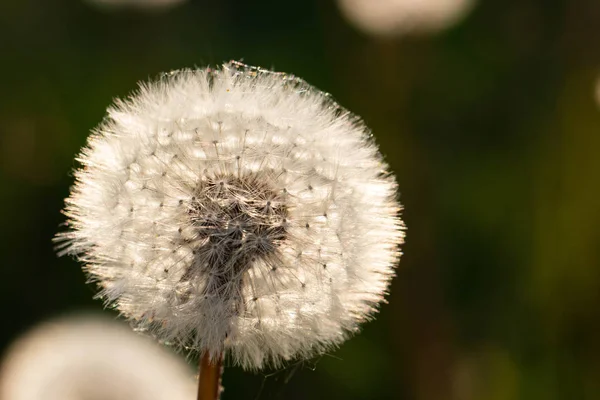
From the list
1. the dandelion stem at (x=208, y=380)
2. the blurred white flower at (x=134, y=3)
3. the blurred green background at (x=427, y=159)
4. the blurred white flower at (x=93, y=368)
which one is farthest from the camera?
the blurred white flower at (x=134, y=3)

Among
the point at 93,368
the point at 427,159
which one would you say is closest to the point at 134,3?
the point at 427,159

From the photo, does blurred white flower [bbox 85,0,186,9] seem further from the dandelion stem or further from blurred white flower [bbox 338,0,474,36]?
the dandelion stem

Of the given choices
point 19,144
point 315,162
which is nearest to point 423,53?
point 19,144

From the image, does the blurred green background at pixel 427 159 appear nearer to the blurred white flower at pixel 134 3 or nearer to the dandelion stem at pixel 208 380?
the blurred white flower at pixel 134 3

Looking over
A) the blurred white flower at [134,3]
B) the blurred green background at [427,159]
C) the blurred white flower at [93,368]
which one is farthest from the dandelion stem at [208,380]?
the blurred white flower at [134,3]

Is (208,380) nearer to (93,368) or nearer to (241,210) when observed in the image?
(241,210)

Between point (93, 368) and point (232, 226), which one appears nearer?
point (232, 226)
